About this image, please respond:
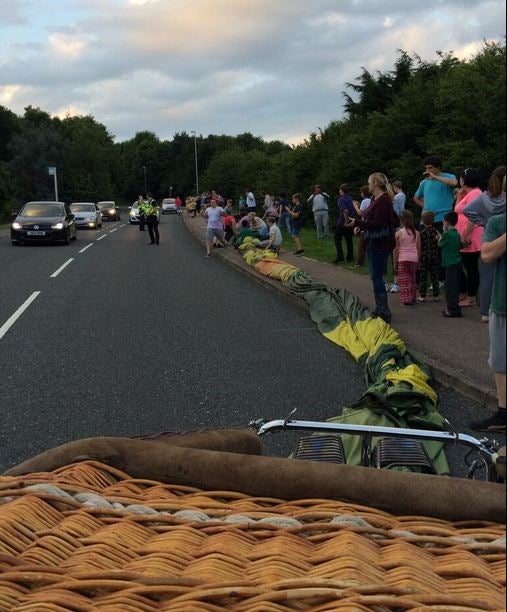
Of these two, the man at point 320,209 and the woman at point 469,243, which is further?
the man at point 320,209

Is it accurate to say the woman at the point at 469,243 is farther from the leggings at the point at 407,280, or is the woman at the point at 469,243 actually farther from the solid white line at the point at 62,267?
the solid white line at the point at 62,267

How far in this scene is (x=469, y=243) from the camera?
909 cm

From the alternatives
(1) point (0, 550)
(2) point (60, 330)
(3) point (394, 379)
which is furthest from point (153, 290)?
(1) point (0, 550)

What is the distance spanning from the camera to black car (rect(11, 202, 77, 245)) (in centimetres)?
2544

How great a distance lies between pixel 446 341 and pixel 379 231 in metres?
1.90

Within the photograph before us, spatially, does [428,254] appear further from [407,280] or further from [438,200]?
[438,200]

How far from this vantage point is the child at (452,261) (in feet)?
28.8

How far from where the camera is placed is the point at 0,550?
1384 mm

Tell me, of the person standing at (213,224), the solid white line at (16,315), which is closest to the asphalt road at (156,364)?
the solid white line at (16,315)

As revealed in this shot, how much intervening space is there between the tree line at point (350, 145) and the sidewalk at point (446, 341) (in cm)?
218

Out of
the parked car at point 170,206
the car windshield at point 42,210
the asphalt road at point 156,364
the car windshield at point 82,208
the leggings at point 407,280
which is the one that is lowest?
the asphalt road at point 156,364

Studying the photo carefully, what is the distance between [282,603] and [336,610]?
0.33 feet

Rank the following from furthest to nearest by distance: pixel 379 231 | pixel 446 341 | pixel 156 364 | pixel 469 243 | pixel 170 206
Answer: pixel 170 206 → pixel 469 243 → pixel 379 231 → pixel 446 341 → pixel 156 364

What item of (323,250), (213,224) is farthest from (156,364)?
(213,224)
